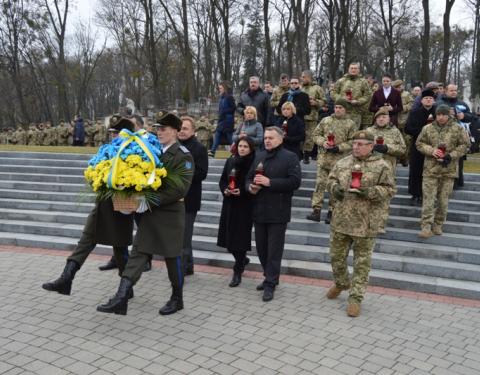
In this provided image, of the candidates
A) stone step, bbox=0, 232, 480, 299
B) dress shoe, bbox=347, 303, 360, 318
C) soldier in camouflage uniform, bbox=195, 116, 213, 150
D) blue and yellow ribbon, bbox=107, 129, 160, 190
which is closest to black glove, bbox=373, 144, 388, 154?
stone step, bbox=0, 232, 480, 299

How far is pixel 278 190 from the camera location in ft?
17.9

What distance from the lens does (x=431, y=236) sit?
23.2 ft

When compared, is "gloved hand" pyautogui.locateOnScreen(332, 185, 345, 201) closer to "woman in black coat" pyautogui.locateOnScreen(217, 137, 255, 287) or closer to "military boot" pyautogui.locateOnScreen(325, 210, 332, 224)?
"woman in black coat" pyautogui.locateOnScreen(217, 137, 255, 287)

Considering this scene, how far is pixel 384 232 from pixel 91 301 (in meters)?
4.19

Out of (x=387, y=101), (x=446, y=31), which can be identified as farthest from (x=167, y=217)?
(x=446, y=31)

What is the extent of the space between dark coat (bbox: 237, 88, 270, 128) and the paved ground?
4.66 meters

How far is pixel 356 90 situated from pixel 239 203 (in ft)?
13.8

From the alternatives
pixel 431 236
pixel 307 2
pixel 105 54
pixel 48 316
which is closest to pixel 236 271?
pixel 48 316

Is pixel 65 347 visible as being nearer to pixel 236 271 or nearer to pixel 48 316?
pixel 48 316

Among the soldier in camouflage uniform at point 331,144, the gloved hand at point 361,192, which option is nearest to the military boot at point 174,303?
the gloved hand at point 361,192

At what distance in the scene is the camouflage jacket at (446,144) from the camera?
686 cm

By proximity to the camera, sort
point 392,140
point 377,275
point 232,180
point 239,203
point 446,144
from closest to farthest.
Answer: point 232,180
point 239,203
point 377,275
point 446,144
point 392,140

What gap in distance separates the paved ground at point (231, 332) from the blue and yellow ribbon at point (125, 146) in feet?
4.78

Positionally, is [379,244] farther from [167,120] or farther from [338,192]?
[167,120]
